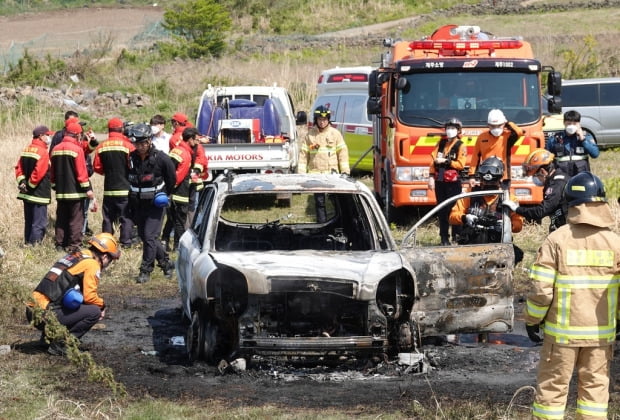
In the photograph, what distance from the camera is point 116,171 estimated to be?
13008 mm

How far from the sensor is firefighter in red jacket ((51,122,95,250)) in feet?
42.8

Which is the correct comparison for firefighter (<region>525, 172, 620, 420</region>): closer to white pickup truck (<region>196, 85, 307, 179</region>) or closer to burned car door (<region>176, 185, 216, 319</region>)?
burned car door (<region>176, 185, 216, 319</region>)

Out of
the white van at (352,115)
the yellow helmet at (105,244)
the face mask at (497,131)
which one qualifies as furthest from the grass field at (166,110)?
the white van at (352,115)

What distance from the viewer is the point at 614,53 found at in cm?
3462

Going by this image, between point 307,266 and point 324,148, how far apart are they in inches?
235

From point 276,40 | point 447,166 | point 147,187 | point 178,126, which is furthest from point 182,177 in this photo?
point 276,40

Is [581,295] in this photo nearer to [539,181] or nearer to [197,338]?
[197,338]

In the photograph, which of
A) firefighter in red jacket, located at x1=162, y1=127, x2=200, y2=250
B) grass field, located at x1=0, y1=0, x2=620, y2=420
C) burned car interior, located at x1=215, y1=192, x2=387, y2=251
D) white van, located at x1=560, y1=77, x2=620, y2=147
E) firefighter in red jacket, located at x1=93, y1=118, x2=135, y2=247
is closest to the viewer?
grass field, located at x1=0, y1=0, x2=620, y2=420

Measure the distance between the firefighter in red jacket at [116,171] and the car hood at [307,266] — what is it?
5426mm

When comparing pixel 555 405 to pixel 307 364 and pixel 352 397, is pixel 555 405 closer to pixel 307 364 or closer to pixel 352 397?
pixel 352 397

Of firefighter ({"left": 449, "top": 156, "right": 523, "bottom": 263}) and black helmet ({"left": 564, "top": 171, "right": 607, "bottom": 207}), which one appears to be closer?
black helmet ({"left": 564, "top": 171, "right": 607, "bottom": 207})

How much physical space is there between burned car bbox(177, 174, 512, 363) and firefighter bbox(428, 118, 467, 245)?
3.86m

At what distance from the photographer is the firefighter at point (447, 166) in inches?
490

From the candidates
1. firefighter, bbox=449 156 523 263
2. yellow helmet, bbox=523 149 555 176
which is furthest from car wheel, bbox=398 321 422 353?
yellow helmet, bbox=523 149 555 176
